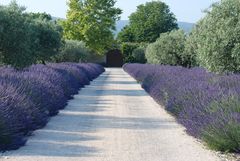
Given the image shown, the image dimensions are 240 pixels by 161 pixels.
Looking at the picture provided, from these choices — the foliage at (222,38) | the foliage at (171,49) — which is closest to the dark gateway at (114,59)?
the foliage at (171,49)

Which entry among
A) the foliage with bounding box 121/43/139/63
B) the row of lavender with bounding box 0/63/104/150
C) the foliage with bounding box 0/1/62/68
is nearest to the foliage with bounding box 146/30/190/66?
the foliage with bounding box 0/1/62/68

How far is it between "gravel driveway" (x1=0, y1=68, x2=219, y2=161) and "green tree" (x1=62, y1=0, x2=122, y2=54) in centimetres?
5514

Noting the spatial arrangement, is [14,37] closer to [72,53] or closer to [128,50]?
[72,53]

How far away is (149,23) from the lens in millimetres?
121438

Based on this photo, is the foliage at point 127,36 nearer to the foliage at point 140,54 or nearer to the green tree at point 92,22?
the foliage at point 140,54

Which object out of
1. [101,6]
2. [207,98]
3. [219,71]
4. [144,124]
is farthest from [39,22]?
[101,6]

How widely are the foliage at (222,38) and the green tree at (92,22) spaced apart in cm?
5444

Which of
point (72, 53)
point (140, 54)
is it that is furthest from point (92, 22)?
point (140, 54)

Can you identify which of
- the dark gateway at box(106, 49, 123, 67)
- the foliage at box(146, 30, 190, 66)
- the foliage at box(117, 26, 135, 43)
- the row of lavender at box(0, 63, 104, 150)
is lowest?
the dark gateway at box(106, 49, 123, 67)

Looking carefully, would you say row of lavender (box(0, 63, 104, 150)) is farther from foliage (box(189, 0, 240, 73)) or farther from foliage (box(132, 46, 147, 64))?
foliage (box(132, 46, 147, 64))

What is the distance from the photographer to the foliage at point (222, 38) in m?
17.2

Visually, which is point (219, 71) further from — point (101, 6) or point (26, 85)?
point (101, 6)

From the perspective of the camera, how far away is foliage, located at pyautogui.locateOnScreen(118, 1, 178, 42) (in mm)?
120125

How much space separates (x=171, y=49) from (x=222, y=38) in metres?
25.1
